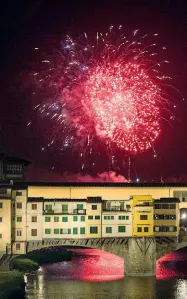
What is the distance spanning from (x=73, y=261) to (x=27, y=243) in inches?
543

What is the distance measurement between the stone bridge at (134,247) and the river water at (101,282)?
125cm

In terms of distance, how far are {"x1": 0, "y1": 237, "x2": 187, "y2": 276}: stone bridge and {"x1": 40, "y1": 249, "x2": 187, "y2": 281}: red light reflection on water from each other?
1317mm

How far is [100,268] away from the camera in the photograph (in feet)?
229

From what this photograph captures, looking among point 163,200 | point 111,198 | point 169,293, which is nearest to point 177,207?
point 163,200

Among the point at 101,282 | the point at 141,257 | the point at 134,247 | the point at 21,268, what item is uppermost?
the point at 134,247

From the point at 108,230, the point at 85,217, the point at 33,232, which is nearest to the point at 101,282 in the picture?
the point at 108,230

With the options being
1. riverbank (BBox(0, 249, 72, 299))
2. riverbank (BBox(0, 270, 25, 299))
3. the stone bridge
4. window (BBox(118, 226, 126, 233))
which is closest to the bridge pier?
the stone bridge

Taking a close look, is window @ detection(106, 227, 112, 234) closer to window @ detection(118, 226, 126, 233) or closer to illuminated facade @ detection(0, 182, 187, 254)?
illuminated facade @ detection(0, 182, 187, 254)

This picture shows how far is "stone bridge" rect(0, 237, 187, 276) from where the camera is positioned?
63312 mm

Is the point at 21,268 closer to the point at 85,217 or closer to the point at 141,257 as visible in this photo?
the point at 85,217

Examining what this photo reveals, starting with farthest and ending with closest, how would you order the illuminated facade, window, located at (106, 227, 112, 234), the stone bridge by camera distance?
window, located at (106, 227, 112, 234), the illuminated facade, the stone bridge

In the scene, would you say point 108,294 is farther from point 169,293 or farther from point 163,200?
point 163,200

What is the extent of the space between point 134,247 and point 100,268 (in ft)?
23.5

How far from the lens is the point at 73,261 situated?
76875mm
